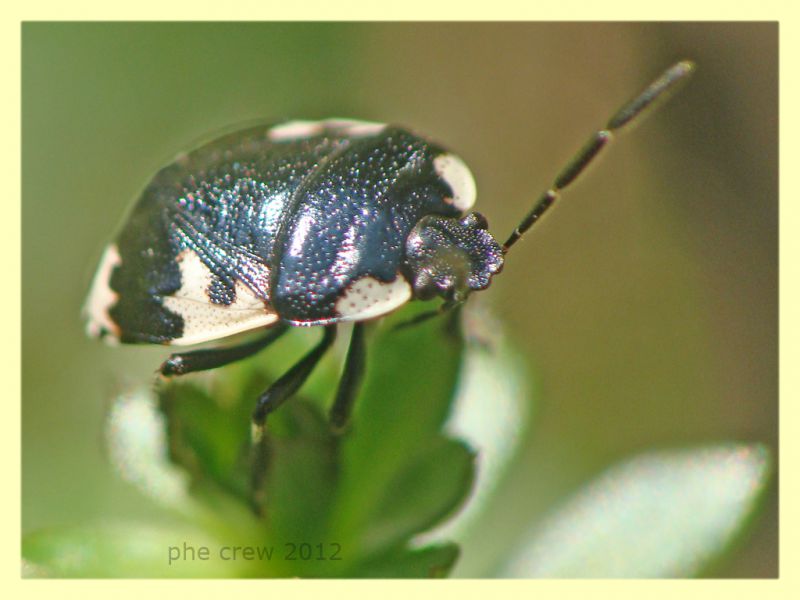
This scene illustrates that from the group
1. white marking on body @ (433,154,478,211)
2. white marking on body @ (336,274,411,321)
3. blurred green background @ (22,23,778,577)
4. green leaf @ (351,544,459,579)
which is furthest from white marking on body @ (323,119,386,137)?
blurred green background @ (22,23,778,577)

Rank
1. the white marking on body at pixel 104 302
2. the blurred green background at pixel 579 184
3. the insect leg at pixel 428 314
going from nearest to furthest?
the insect leg at pixel 428 314 → the white marking on body at pixel 104 302 → the blurred green background at pixel 579 184

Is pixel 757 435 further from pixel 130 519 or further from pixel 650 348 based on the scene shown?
pixel 130 519

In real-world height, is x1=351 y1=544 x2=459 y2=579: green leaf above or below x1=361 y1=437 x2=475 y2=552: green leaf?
below

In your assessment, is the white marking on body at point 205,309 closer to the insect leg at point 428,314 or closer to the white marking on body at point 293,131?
the insect leg at point 428,314

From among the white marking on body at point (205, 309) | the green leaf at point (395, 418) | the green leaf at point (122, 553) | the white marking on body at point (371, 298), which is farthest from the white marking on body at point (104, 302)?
the green leaf at point (395, 418)

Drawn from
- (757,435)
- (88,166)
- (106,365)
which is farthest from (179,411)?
(757,435)

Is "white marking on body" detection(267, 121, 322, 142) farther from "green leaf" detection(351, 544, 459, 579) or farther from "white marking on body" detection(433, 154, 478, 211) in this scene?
Result: "green leaf" detection(351, 544, 459, 579)
